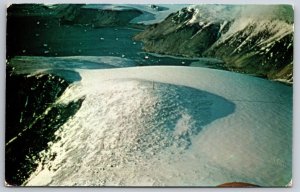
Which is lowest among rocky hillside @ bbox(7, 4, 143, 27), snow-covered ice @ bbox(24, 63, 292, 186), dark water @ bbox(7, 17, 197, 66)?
snow-covered ice @ bbox(24, 63, 292, 186)

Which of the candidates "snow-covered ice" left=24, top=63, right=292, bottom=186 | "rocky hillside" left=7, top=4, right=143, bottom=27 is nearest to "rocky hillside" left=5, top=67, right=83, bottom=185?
"snow-covered ice" left=24, top=63, right=292, bottom=186

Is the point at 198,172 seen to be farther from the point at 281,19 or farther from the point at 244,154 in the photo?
the point at 281,19

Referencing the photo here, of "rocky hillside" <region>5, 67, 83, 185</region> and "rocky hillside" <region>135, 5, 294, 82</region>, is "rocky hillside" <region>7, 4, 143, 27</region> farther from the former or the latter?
"rocky hillside" <region>5, 67, 83, 185</region>

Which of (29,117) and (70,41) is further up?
(70,41)

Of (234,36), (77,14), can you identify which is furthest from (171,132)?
(77,14)

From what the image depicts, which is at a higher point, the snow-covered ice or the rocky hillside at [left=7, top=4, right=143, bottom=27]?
the rocky hillside at [left=7, top=4, right=143, bottom=27]

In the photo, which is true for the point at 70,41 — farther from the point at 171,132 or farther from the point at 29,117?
the point at 171,132

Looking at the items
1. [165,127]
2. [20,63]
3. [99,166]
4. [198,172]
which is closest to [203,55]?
[165,127]
